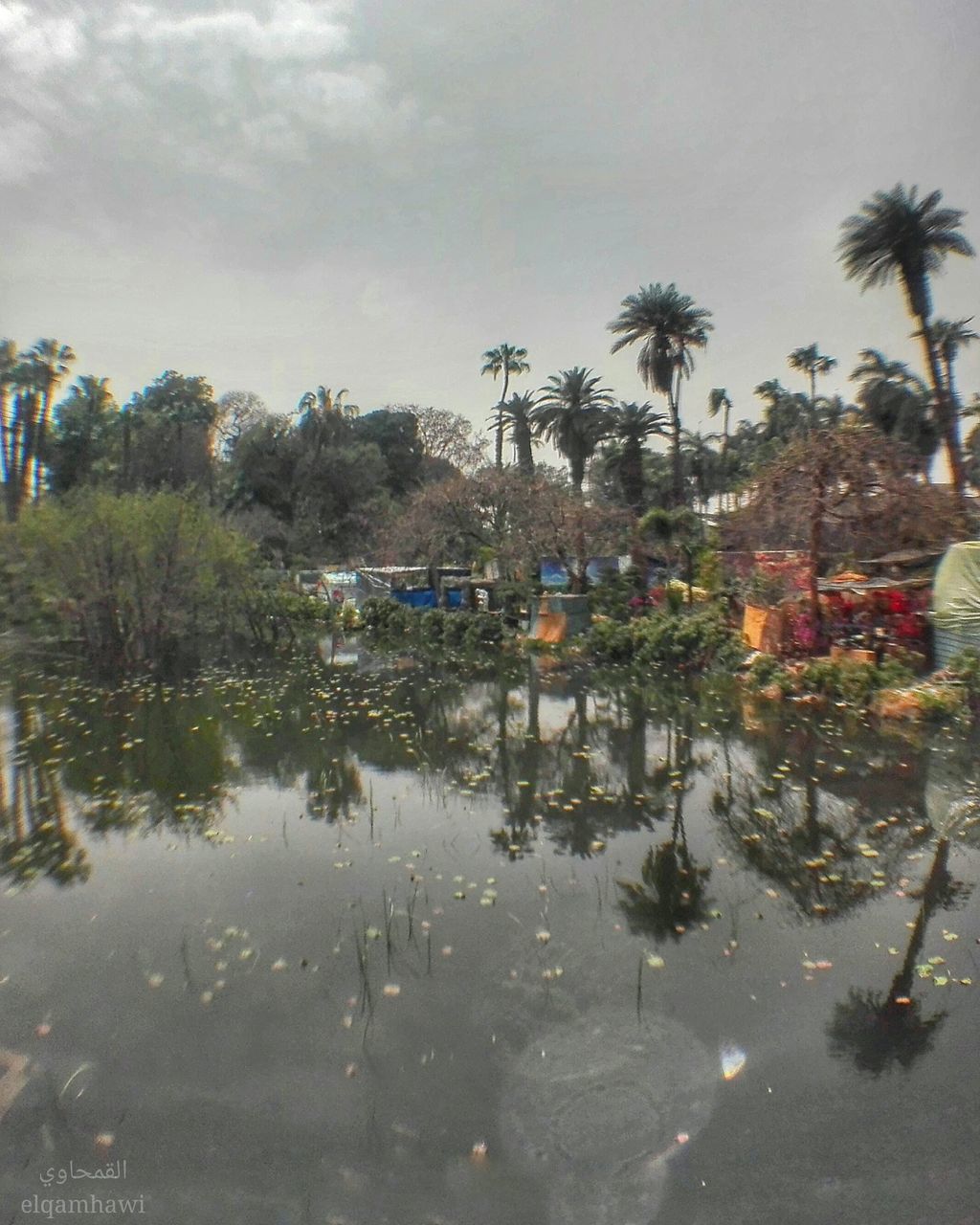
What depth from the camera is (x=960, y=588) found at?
14250 mm

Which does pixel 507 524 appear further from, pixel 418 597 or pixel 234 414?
pixel 234 414

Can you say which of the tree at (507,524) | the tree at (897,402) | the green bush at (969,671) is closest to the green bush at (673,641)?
the tree at (507,524)

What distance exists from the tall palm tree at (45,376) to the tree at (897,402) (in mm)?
35183

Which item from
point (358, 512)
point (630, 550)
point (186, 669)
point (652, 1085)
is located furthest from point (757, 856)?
point (358, 512)

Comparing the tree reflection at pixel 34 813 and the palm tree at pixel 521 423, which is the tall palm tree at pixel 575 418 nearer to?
the palm tree at pixel 521 423

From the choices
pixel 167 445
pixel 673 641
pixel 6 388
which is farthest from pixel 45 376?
pixel 673 641

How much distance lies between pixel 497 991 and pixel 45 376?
133 feet

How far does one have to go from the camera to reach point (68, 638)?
22.4m

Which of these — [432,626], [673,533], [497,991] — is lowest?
[497,991]

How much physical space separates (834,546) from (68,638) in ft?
61.0

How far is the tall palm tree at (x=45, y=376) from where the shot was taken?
125 feet

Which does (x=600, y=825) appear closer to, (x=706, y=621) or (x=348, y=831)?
(x=348, y=831)

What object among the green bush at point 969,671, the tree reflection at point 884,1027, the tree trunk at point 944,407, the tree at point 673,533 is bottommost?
the tree reflection at point 884,1027

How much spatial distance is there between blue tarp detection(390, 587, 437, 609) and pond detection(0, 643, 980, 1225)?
64.4ft
